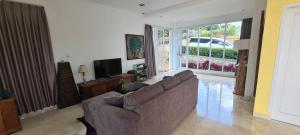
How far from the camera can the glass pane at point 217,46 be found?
6393 mm

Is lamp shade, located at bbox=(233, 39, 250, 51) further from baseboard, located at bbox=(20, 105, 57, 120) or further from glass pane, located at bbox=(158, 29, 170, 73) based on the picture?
baseboard, located at bbox=(20, 105, 57, 120)

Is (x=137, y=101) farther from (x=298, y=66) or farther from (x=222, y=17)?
(x=222, y=17)

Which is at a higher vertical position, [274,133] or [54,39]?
[54,39]

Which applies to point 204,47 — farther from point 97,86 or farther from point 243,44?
point 97,86

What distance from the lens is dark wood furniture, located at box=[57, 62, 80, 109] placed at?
10.7 feet

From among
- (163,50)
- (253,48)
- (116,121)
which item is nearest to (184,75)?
(116,121)

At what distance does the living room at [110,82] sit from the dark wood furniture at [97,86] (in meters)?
0.03

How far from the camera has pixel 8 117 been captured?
2328 mm

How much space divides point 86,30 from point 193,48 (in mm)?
5255

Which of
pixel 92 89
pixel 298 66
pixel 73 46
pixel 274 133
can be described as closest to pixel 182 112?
pixel 274 133

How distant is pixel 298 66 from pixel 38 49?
15.9 ft

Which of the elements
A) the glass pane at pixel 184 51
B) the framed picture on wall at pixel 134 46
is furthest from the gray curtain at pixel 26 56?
the glass pane at pixel 184 51

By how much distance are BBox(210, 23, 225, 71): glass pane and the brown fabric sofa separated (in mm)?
4829

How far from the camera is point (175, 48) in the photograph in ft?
25.1
